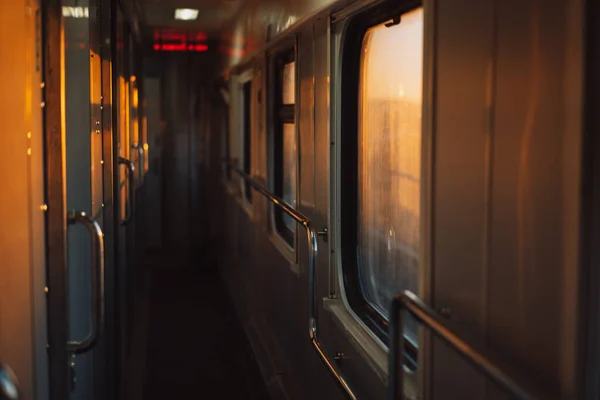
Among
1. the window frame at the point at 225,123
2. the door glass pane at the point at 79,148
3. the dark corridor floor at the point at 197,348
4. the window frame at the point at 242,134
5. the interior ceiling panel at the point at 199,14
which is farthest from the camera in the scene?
the window frame at the point at 225,123

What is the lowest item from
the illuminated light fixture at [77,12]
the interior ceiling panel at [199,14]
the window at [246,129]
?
the window at [246,129]

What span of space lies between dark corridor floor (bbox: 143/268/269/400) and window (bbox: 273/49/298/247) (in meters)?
0.97

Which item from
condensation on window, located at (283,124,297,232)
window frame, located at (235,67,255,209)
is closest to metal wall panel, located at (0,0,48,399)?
condensation on window, located at (283,124,297,232)

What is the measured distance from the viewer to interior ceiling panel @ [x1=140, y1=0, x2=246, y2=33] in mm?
6418

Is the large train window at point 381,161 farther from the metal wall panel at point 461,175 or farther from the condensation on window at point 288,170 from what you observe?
the condensation on window at point 288,170

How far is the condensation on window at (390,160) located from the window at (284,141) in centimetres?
158

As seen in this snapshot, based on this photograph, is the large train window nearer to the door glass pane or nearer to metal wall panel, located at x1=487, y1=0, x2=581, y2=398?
metal wall panel, located at x1=487, y1=0, x2=581, y2=398

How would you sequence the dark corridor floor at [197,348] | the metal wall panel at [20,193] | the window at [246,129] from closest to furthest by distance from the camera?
the metal wall panel at [20,193] < the dark corridor floor at [197,348] < the window at [246,129]

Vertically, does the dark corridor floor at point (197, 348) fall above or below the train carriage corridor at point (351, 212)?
below

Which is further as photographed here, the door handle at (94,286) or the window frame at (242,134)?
the window frame at (242,134)

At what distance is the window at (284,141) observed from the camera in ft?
15.4

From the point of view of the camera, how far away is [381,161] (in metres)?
2.91

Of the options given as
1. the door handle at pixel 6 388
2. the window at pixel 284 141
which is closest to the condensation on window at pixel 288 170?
the window at pixel 284 141

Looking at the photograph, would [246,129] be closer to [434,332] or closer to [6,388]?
[434,332]
